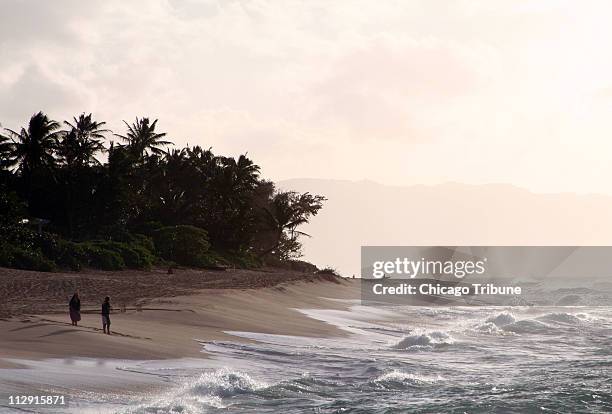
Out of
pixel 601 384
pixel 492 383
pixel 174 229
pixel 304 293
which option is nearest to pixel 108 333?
pixel 492 383

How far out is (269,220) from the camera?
65.3 meters

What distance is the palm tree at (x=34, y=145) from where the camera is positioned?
49406 mm

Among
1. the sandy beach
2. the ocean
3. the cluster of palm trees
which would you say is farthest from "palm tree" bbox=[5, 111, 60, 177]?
the ocean

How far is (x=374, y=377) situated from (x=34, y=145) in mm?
38800

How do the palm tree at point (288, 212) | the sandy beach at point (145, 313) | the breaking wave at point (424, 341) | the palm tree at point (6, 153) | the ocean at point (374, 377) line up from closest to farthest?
the ocean at point (374, 377)
the sandy beach at point (145, 313)
the breaking wave at point (424, 341)
the palm tree at point (6, 153)
the palm tree at point (288, 212)

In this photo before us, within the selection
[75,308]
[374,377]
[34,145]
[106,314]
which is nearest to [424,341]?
[374,377]

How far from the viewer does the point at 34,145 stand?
1950 inches

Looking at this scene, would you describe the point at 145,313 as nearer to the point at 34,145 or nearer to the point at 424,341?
the point at 424,341

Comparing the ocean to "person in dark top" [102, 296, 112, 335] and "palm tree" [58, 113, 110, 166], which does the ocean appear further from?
"palm tree" [58, 113, 110, 166]

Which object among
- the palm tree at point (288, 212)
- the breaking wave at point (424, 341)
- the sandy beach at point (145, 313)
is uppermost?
the palm tree at point (288, 212)

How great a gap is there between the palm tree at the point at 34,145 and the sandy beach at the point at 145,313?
1242cm

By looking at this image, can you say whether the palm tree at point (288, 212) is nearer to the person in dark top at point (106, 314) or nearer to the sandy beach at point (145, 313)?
the sandy beach at point (145, 313)

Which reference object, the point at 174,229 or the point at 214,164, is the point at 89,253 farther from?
the point at 214,164

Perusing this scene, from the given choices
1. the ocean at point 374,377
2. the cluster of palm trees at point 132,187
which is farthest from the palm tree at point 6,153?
the ocean at point 374,377
